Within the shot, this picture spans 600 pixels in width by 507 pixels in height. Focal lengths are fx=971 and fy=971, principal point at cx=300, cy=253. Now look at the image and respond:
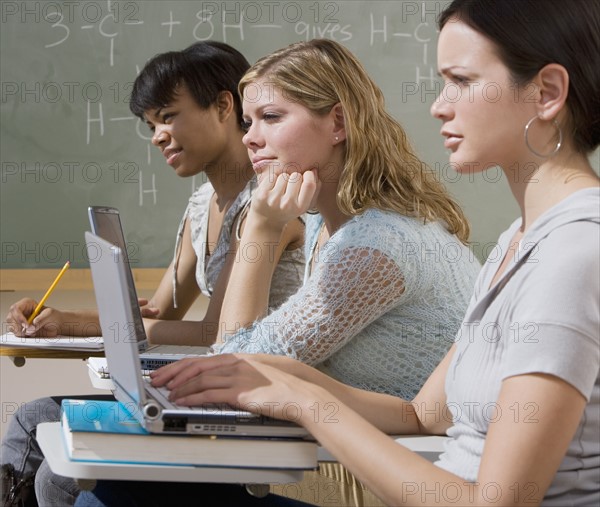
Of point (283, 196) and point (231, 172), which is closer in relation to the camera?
point (283, 196)

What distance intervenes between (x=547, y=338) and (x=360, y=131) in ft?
2.99

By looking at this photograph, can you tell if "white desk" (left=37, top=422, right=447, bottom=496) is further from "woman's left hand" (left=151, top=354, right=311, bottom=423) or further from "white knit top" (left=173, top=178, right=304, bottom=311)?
"white knit top" (left=173, top=178, right=304, bottom=311)

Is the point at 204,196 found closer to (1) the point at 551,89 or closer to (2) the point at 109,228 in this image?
(2) the point at 109,228

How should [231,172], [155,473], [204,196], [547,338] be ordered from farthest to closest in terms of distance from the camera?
[204,196] → [231,172] → [155,473] → [547,338]

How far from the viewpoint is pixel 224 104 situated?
255 centimetres

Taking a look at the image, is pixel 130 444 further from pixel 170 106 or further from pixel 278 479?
pixel 170 106

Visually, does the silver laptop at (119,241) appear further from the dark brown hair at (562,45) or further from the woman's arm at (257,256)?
the dark brown hair at (562,45)

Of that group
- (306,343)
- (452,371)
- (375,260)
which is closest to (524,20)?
(452,371)

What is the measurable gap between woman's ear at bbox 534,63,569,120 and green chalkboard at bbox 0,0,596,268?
2.71 m

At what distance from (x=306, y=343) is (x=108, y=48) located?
2.55 m

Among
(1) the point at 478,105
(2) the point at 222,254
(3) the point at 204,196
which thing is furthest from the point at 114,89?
(1) the point at 478,105

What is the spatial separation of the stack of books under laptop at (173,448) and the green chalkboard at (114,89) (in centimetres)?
282

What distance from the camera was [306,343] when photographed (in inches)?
62.9

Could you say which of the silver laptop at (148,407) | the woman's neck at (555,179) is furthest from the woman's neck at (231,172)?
the woman's neck at (555,179)
